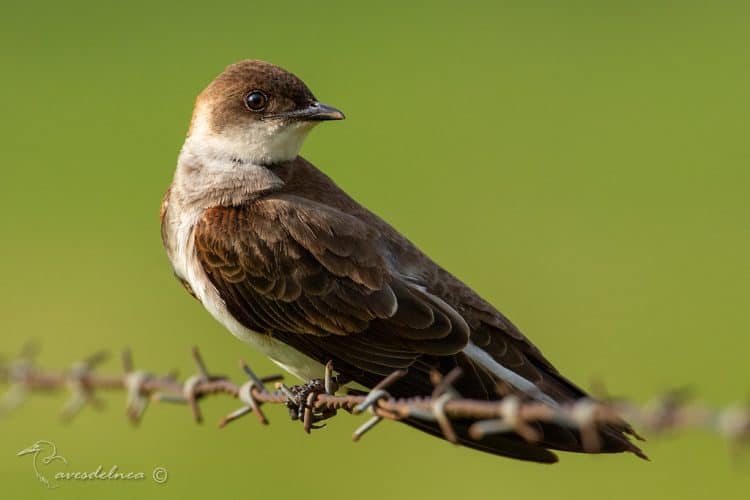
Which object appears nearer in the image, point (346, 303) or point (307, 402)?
point (307, 402)

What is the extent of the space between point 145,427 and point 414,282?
5345 millimetres

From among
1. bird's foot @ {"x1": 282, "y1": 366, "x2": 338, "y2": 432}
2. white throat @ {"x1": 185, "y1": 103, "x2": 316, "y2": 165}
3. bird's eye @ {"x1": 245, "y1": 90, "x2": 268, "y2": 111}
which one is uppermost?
bird's eye @ {"x1": 245, "y1": 90, "x2": 268, "y2": 111}

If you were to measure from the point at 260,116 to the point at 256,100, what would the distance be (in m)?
0.08

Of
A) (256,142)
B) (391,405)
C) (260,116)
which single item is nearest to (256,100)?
(260,116)

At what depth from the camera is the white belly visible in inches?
229

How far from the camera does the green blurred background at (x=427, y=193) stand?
32.0 ft

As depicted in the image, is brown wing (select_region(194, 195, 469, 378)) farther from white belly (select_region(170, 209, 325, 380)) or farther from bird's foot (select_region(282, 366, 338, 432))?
bird's foot (select_region(282, 366, 338, 432))

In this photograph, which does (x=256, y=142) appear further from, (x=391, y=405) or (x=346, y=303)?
(x=391, y=405)

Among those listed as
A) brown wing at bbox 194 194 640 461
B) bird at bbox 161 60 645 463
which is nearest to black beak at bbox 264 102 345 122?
bird at bbox 161 60 645 463

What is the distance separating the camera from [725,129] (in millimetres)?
15891

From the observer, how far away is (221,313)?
231 inches

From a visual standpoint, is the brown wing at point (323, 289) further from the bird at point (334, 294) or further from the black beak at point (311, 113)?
the black beak at point (311, 113)

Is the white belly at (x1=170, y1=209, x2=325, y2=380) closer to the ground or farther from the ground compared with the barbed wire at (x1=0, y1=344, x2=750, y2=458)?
farther from the ground

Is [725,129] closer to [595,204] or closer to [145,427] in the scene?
[595,204]
